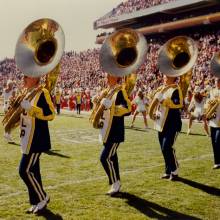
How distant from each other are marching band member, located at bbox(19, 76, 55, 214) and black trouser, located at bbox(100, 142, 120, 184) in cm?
111

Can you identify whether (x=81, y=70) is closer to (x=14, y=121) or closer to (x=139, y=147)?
(x=139, y=147)

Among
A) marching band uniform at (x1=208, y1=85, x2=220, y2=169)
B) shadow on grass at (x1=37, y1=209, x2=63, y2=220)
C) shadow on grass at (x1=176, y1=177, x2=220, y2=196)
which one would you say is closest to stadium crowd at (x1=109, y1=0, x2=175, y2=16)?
marching band uniform at (x1=208, y1=85, x2=220, y2=169)

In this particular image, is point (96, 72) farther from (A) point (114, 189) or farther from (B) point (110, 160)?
(A) point (114, 189)

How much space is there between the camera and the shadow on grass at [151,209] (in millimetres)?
5652

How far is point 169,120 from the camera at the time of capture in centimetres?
771

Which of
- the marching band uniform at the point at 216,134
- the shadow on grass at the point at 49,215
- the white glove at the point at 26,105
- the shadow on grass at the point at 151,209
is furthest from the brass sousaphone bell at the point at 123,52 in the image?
the marching band uniform at the point at 216,134

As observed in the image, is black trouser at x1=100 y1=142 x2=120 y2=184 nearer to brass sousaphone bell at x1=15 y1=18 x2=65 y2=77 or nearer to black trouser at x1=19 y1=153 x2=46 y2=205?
black trouser at x1=19 y1=153 x2=46 y2=205

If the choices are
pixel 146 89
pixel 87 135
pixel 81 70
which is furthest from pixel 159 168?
pixel 81 70

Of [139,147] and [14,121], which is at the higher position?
[14,121]

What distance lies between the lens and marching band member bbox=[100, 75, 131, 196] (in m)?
6.54

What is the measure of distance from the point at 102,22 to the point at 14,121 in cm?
4657

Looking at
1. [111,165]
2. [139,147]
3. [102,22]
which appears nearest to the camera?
[111,165]

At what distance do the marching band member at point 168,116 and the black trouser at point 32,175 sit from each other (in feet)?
8.87

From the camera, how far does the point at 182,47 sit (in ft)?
26.9
